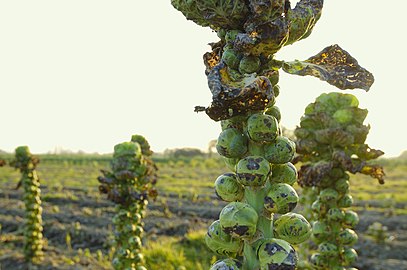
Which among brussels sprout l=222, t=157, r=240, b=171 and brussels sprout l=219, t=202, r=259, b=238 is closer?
brussels sprout l=219, t=202, r=259, b=238

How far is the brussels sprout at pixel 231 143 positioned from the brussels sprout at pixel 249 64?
0.23 meters

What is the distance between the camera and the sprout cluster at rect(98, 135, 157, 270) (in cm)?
520

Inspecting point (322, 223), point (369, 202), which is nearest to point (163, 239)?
point (322, 223)

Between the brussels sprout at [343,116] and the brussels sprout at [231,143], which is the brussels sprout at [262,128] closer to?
the brussels sprout at [231,143]

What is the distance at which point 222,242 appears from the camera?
1.65m

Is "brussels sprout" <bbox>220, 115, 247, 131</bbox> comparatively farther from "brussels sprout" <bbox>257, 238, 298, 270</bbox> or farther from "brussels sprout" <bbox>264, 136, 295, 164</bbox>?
"brussels sprout" <bbox>257, 238, 298, 270</bbox>

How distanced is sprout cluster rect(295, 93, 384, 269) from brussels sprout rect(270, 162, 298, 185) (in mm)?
1861

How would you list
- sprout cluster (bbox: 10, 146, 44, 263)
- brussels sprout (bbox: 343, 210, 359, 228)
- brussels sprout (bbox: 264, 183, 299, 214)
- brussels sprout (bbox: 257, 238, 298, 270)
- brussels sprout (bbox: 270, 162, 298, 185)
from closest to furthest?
brussels sprout (bbox: 257, 238, 298, 270)
brussels sprout (bbox: 264, 183, 299, 214)
brussels sprout (bbox: 270, 162, 298, 185)
brussels sprout (bbox: 343, 210, 359, 228)
sprout cluster (bbox: 10, 146, 44, 263)

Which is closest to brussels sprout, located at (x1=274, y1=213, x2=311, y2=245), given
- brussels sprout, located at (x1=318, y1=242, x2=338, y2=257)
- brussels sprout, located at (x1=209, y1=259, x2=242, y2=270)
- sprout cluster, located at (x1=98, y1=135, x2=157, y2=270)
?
brussels sprout, located at (x1=209, y1=259, x2=242, y2=270)

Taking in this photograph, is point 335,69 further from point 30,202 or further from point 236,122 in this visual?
point 30,202

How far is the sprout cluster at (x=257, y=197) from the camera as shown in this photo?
153 centimetres

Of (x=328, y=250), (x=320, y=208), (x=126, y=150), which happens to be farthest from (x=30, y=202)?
(x=328, y=250)

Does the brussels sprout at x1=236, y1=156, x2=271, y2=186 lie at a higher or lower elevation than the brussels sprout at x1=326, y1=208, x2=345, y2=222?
higher

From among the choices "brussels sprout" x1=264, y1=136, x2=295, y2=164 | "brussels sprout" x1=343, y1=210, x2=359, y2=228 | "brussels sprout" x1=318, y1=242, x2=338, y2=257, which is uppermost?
"brussels sprout" x1=264, y1=136, x2=295, y2=164
